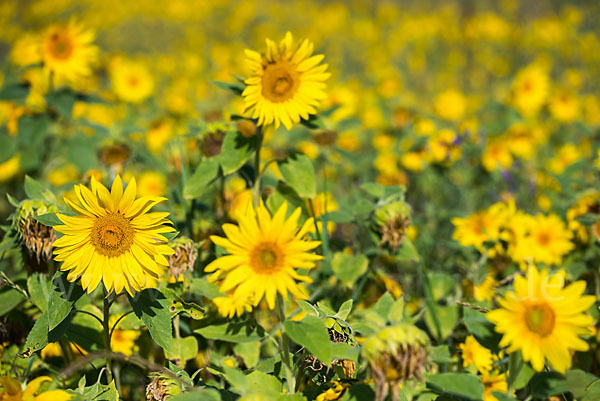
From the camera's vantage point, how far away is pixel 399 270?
2.65 meters

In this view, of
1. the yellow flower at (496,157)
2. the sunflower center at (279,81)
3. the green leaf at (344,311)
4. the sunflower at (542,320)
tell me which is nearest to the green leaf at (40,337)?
the green leaf at (344,311)

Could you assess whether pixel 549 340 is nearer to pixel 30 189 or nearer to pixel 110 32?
pixel 30 189

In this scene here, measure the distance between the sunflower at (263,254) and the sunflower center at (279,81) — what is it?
1.76 feet

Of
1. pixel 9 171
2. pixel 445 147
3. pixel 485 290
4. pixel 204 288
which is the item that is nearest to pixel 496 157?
pixel 445 147

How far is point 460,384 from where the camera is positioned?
3.66 ft

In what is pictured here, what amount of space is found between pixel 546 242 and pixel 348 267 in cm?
93

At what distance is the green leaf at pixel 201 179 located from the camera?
1.75 meters

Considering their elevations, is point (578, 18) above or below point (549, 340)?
above

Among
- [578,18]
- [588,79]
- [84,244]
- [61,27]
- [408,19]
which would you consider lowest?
[84,244]

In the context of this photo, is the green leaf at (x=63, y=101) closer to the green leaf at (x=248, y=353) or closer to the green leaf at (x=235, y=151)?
the green leaf at (x=235, y=151)

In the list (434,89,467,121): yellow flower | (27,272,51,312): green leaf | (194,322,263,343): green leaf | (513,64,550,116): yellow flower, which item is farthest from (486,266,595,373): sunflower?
(434,89,467,121): yellow flower

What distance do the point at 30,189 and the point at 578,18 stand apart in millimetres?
9038

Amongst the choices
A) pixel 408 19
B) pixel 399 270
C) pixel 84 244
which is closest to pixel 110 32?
pixel 408 19

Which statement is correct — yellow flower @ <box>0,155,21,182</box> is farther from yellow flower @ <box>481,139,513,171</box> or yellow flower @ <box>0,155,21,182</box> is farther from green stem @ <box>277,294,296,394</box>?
yellow flower @ <box>481,139,513,171</box>
